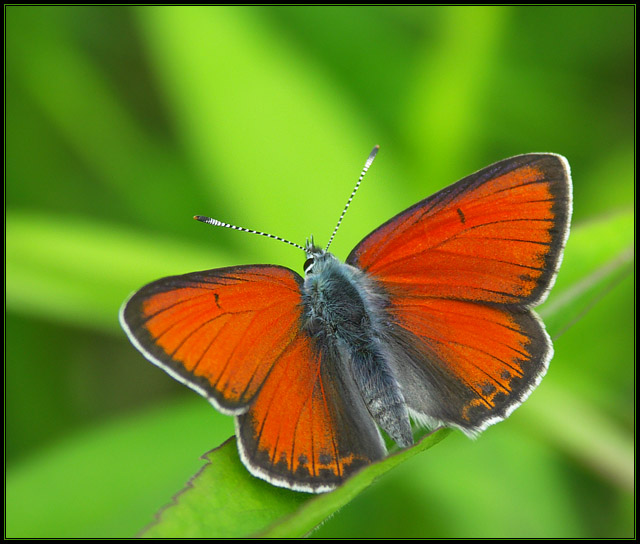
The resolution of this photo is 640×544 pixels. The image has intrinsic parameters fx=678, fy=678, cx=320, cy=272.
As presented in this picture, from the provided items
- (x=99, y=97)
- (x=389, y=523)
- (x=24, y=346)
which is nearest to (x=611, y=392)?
(x=389, y=523)

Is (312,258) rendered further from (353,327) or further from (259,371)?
(259,371)

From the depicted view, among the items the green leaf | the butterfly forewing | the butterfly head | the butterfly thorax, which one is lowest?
the green leaf

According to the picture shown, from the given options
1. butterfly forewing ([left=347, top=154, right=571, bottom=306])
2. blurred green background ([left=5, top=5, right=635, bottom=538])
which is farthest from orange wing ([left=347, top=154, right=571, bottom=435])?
blurred green background ([left=5, top=5, right=635, bottom=538])

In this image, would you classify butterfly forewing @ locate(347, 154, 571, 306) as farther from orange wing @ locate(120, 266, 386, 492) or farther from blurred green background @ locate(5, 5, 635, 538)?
orange wing @ locate(120, 266, 386, 492)

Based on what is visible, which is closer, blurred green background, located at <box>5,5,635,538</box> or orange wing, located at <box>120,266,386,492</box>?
orange wing, located at <box>120,266,386,492</box>

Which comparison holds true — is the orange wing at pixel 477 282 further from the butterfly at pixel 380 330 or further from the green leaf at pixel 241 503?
the green leaf at pixel 241 503

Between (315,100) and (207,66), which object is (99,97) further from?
(315,100)

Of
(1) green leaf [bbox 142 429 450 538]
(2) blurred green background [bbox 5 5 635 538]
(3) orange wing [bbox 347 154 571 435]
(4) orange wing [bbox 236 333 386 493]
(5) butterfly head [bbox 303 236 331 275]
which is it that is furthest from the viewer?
(2) blurred green background [bbox 5 5 635 538]

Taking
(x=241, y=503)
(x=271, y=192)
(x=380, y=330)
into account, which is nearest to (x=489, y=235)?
(x=380, y=330)
